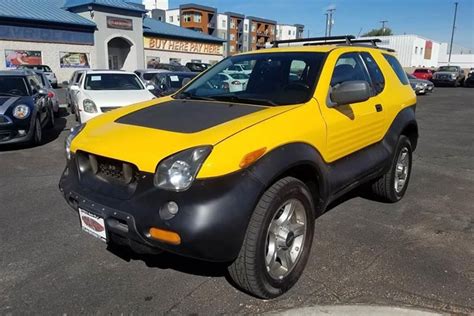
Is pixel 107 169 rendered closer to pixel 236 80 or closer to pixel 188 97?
pixel 188 97

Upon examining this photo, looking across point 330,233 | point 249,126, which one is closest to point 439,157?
point 330,233

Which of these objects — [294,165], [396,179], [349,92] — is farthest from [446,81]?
[294,165]

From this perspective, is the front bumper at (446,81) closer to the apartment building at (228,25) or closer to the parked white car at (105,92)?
the parked white car at (105,92)

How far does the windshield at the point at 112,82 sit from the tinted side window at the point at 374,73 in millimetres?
7430

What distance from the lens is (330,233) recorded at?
13.6ft

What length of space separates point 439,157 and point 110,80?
7888mm

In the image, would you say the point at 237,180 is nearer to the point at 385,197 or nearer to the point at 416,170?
the point at 385,197

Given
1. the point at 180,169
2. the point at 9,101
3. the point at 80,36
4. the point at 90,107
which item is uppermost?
the point at 80,36

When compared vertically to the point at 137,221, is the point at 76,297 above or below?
below

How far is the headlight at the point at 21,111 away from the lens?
7797 mm

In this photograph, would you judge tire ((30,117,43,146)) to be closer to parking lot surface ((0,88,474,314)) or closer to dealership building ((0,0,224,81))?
parking lot surface ((0,88,474,314))

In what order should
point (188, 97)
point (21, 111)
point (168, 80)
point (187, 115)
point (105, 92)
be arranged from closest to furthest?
point (187, 115) < point (188, 97) < point (21, 111) < point (105, 92) < point (168, 80)

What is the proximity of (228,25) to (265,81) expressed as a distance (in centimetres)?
8188

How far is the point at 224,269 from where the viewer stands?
335 cm
